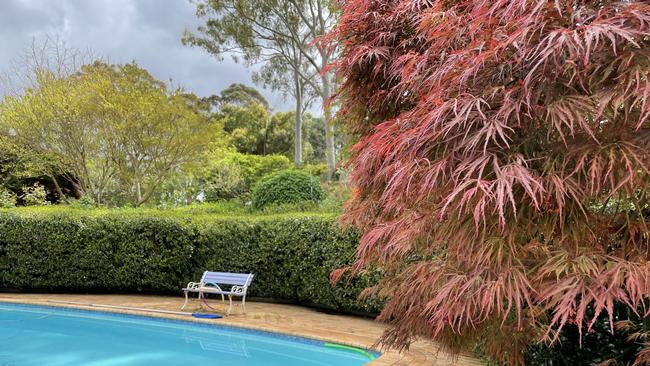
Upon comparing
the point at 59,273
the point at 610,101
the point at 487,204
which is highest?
the point at 610,101

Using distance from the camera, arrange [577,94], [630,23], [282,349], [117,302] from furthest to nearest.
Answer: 1. [117,302]
2. [282,349]
3. [577,94]
4. [630,23]

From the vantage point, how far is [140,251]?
8.29 meters

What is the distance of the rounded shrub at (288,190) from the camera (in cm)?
1112

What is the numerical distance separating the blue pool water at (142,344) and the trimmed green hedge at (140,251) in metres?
1.18

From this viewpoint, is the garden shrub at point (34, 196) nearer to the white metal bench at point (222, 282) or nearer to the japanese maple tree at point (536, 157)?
the white metal bench at point (222, 282)

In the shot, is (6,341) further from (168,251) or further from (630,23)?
(630,23)

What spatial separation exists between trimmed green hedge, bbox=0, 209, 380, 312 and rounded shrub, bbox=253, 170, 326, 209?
9.57ft

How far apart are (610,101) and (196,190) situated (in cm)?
1545

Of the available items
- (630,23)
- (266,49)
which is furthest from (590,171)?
(266,49)

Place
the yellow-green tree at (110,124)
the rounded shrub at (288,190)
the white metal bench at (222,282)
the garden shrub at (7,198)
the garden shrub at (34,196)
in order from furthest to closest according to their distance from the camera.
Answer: the garden shrub at (34,196) → the garden shrub at (7,198) → the yellow-green tree at (110,124) → the rounded shrub at (288,190) → the white metal bench at (222,282)

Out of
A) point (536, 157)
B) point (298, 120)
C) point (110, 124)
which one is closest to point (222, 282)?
point (536, 157)

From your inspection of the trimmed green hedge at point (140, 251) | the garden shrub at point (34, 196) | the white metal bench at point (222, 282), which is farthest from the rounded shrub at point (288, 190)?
the garden shrub at point (34, 196)

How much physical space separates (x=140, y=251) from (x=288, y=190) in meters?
3.88

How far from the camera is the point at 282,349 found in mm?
5605
